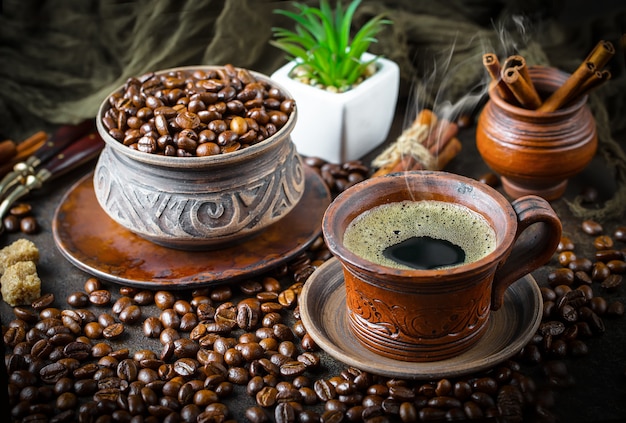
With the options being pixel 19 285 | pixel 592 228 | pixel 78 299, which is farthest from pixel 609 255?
pixel 19 285

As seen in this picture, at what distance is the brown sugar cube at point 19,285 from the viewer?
194 cm

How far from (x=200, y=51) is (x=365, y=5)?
24.3 inches

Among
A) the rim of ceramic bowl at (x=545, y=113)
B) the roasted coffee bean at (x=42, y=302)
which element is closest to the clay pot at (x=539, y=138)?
the rim of ceramic bowl at (x=545, y=113)

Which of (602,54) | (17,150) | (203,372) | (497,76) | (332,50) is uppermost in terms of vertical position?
(602,54)

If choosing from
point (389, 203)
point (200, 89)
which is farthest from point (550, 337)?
point (200, 89)

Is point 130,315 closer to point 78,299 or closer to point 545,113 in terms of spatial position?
point 78,299

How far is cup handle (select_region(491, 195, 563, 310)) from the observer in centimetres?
159

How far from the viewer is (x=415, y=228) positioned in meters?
1.74

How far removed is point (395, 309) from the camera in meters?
1.60

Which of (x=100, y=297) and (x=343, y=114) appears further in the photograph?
(x=343, y=114)

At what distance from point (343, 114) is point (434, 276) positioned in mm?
1035

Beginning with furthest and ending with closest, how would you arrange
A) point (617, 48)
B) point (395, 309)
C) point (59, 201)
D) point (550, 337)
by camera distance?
point (617, 48) < point (59, 201) < point (550, 337) < point (395, 309)

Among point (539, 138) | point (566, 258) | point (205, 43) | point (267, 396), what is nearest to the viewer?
point (267, 396)

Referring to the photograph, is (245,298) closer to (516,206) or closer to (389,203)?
(389,203)
